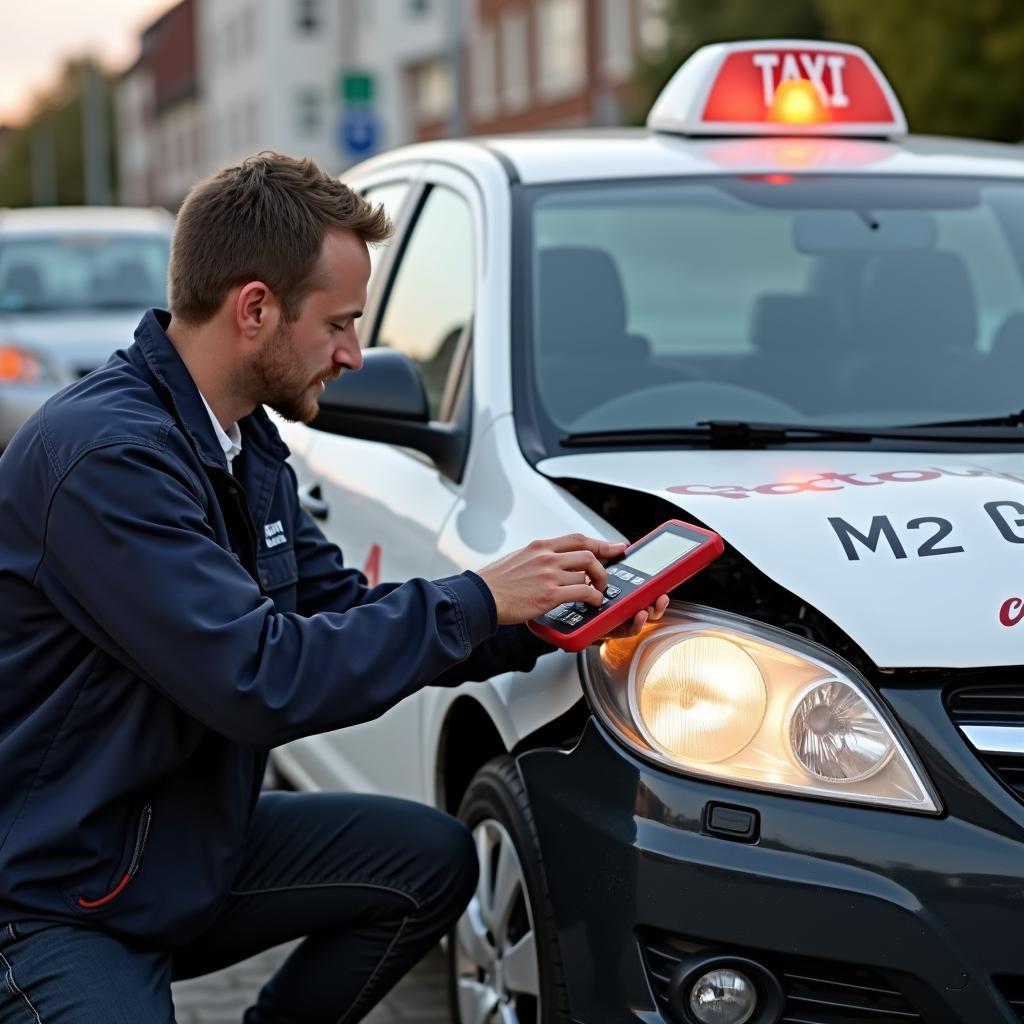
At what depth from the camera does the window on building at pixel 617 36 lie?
35.5 meters

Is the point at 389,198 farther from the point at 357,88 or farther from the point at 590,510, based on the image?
the point at 357,88

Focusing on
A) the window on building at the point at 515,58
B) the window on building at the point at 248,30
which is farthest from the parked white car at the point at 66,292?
the window on building at the point at 248,30

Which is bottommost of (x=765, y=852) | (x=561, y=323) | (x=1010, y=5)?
(x=765, y=852)

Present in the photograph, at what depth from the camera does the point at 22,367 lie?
11.0 m

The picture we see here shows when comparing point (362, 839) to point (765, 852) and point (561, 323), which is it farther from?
point (561, 323)

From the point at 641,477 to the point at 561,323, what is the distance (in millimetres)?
709

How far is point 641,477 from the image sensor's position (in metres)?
3.05

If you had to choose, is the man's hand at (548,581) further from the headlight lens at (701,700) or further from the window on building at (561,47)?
the window on building at (561,47)

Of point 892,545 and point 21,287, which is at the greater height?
point 21,287

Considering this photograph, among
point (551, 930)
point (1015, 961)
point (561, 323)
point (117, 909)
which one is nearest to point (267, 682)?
point (117, 909)

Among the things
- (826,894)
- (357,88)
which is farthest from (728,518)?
(357,88)

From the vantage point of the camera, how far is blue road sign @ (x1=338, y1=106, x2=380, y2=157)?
14672 mm

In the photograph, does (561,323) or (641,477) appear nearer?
(641,477)

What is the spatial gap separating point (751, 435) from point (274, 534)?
86cm
